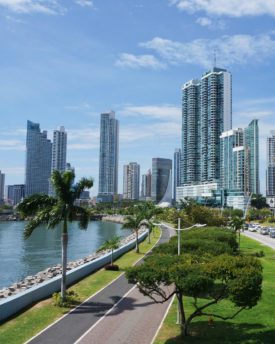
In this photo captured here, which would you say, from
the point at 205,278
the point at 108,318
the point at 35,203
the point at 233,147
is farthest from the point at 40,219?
the point at 233,147

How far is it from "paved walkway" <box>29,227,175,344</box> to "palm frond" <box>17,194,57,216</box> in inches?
245

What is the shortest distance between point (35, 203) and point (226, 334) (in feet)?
45.0

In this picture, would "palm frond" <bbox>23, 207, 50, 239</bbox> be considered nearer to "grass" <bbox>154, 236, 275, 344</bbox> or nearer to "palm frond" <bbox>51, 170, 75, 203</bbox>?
"palm frond" <bbox>51, 170, 75, 203</bbox>

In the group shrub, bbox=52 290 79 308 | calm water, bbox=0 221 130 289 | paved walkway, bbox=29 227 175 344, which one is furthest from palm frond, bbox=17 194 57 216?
calm water, bbox=0 221 130 289

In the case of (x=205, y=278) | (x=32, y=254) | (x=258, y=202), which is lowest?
(x=32, y=254)

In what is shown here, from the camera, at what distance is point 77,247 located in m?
80.1

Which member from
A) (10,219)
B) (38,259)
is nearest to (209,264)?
(38,259)

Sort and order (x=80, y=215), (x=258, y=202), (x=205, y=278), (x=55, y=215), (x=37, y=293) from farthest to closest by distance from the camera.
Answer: (x=258, y=202)
(x=80, y=215)
(x=55, y=215)
(x=37, y=293)
(x=205, y=278)

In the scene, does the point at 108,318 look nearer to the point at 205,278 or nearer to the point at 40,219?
the point at 205,278

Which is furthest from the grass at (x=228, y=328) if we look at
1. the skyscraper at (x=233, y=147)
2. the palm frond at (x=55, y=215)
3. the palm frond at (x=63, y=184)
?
the skyscraper at (x=233, y=147)

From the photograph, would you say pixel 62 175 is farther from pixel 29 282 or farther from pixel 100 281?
pixel 29 282

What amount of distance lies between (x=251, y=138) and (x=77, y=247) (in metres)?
137

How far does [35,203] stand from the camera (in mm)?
27531

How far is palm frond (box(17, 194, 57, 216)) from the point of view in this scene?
27141 mm
